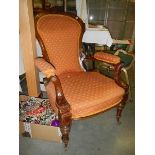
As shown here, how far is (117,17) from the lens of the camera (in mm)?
4906

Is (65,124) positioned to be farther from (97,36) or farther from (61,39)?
(97,36)

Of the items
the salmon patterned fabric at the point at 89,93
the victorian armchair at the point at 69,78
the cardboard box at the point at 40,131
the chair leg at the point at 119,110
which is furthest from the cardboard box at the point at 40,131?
the chair leg at the point at 119,110

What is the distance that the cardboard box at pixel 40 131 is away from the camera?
5.98ft

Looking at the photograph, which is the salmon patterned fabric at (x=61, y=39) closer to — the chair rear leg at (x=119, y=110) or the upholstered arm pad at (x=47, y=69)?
the upholstered arm pad at (x=47, y=69)

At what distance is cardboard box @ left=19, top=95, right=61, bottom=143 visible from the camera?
5.98 feet

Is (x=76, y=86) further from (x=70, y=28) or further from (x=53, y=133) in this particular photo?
(x=70, y=28)

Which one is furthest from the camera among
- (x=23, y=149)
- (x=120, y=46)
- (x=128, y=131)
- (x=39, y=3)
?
(x=120, y=46)

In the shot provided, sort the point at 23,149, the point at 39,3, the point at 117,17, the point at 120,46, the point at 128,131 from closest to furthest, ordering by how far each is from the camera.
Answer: the point at 23,149
the point at 128,131
the point at 39,3
the point at 120,46
the point at 117,17

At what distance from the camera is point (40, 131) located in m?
1.87

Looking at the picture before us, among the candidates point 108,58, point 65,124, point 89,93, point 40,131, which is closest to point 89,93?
point 89,93

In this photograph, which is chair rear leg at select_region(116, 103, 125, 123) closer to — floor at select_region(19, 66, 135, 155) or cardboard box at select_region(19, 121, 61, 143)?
floor at select_region(19, 66, 135, 155)

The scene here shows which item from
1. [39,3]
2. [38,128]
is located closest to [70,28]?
[38,128]
